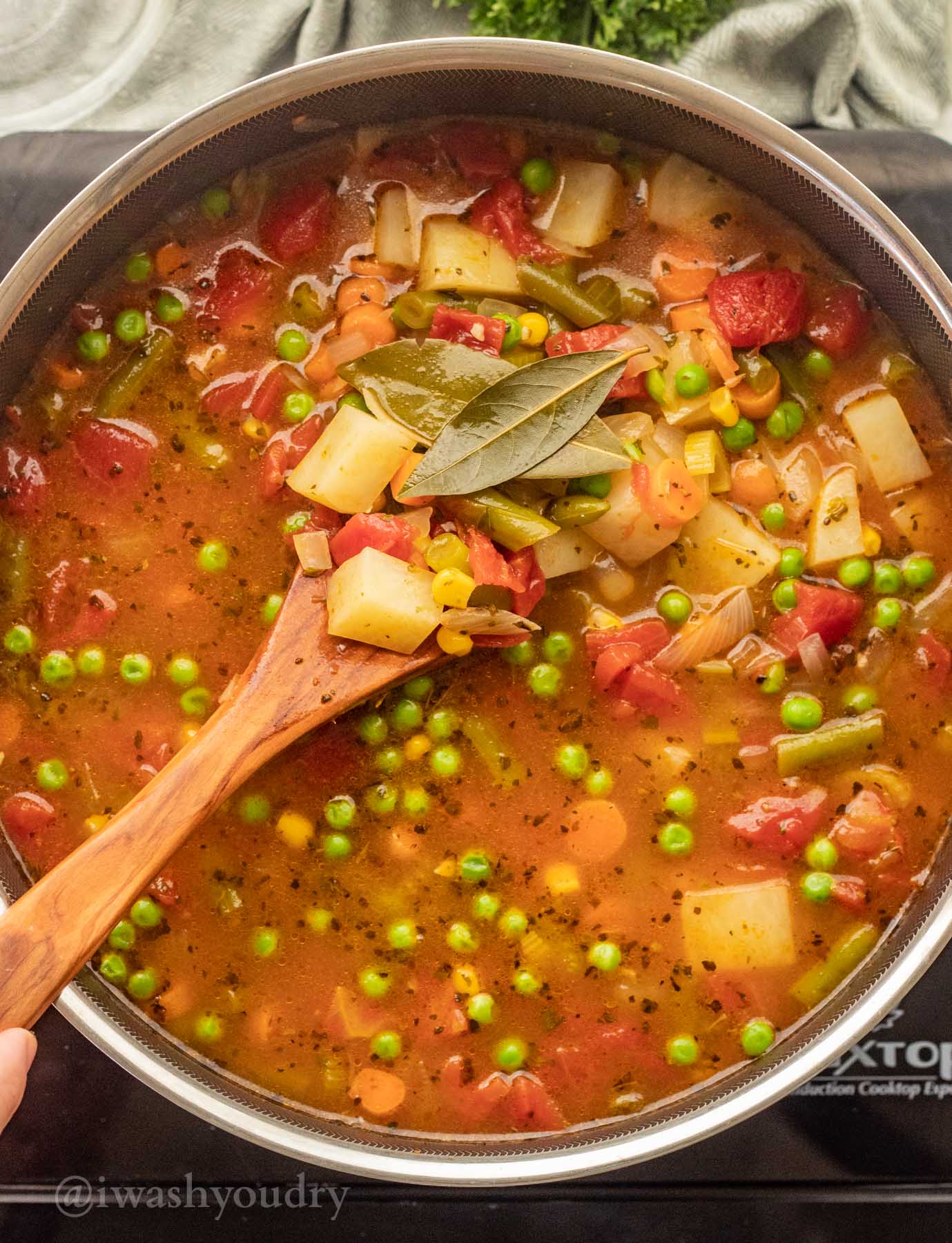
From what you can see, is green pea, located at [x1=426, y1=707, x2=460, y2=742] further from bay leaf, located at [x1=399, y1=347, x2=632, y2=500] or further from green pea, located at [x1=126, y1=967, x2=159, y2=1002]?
green pea, located at [x1=126, y1=967, x2=159, y2=1002]

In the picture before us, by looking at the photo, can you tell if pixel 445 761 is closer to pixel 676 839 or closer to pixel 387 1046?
pixel 676 839

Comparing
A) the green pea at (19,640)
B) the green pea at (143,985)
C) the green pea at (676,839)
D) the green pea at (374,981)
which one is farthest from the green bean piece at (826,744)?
the green pea at (19,640)

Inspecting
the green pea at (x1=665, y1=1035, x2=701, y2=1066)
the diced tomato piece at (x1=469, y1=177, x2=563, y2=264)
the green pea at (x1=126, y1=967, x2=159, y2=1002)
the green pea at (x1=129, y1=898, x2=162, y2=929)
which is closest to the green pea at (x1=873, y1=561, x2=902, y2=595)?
the diced tomato piece at (x1=469, y1=177, x2=563, y2=264)

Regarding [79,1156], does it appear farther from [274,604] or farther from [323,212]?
[323,212]

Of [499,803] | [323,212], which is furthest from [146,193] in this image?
[499,803]

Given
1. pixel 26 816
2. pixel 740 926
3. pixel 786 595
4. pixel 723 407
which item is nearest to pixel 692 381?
pixel 723 407

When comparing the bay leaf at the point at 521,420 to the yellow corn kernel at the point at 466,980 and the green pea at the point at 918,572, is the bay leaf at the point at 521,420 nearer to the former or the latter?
the green pea at the point at 918,572
